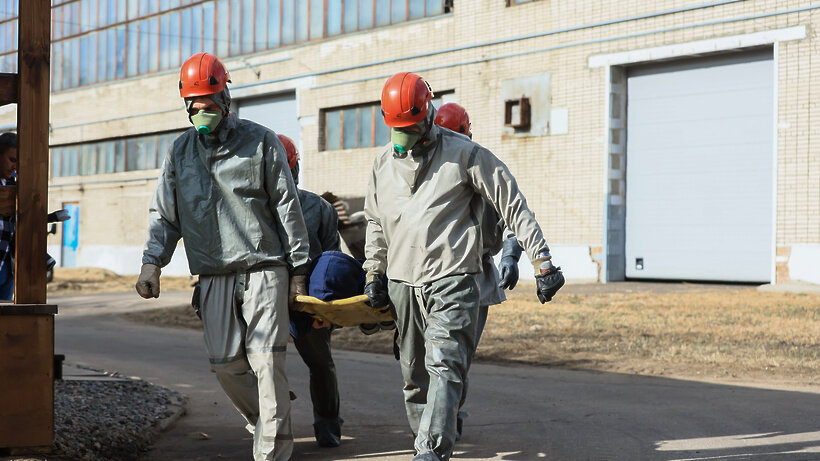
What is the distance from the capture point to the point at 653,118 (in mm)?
21859

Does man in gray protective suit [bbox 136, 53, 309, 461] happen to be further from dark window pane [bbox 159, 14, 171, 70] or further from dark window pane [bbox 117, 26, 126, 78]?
dark window pane [bbox 117, 26, 126, 78]

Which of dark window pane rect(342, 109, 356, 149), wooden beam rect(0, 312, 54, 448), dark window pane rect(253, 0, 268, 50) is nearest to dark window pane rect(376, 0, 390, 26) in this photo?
dark window pane rect(342, 109, 356, 149)

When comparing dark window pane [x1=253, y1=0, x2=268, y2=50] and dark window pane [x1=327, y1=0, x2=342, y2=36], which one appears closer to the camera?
dark window pane [x1=327, y1=0, x2=342, y2=36]

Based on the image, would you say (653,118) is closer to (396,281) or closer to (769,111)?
(769,111)

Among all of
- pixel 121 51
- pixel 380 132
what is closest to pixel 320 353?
pixel 380 132

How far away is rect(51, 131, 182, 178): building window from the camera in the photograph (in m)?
35.0

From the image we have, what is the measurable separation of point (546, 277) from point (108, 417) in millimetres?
3420

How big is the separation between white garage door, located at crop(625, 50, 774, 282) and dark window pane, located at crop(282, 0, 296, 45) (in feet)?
40.0

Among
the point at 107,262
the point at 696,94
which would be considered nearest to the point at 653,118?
the point at 696,94

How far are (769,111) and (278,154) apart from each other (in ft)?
55.0

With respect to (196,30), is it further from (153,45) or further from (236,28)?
(153,45)

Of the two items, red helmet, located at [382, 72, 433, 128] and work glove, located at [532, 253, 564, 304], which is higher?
red helmet, located at [382, 72, 433, 128]

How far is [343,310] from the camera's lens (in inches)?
207

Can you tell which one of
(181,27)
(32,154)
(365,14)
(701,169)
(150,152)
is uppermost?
(181,27)
